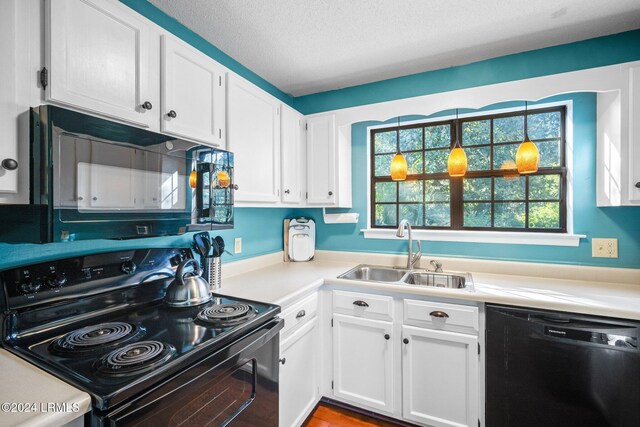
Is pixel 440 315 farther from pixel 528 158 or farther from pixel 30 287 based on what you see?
pixel 30 287

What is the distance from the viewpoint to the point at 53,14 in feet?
3.12

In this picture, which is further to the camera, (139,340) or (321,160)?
(321,160)

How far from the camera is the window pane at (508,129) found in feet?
7.10

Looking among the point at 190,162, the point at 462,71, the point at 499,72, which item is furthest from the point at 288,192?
the point at 499,72

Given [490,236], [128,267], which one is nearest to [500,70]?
[490,236]

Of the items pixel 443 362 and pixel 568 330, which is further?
pixel 443 362

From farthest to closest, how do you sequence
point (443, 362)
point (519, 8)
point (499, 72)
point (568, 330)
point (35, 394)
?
point (499, 72) < point (443, 362) < point (519, 8) < point (568, 330) < point (35, 394)

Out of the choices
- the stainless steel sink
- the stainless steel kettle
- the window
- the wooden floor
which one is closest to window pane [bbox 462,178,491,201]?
the window

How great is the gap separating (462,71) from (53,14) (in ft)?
7.54

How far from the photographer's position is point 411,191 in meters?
2.51

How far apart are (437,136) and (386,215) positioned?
77 centimetres

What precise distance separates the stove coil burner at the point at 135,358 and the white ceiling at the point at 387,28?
163cm

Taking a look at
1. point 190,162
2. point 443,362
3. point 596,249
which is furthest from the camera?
point 596,249

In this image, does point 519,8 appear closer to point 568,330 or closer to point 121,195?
point 568,330
